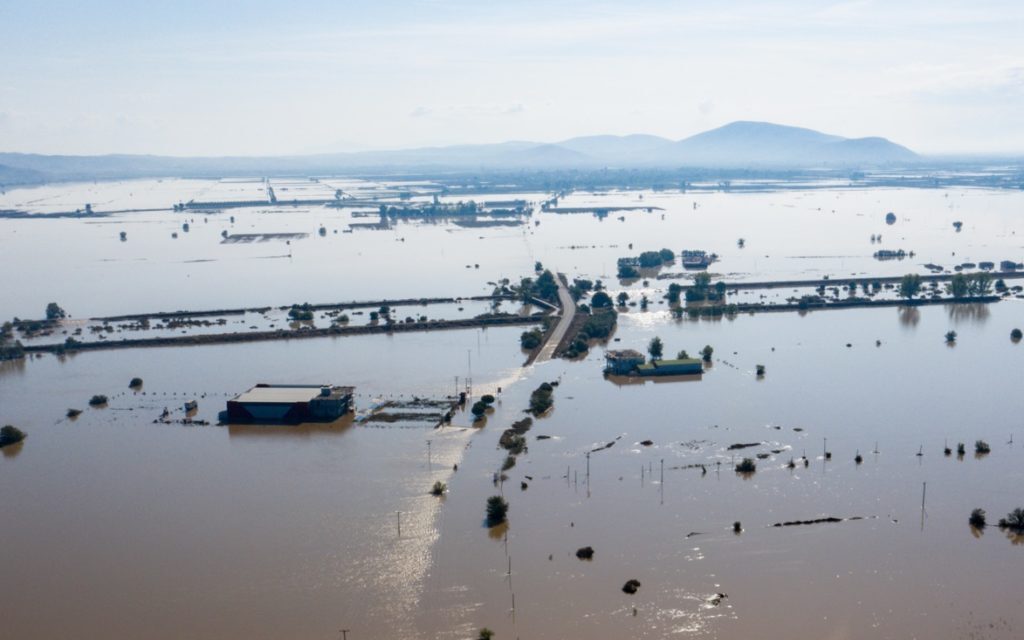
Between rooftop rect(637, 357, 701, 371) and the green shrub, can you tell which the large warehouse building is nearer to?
rooftop rect(637, 357, 701, 371)

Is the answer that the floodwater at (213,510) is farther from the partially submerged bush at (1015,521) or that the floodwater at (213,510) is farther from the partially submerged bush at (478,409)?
the partially submerged bush at (1015,521)

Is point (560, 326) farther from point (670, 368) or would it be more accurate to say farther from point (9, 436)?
point (9, 436)

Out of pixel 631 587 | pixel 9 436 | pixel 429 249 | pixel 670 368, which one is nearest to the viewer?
pixel 631 587

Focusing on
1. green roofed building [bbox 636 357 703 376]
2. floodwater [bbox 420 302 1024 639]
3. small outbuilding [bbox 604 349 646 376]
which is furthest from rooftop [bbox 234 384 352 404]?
green roofed building [bbox 636 357 703 376]

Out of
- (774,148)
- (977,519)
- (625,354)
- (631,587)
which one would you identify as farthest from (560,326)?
(774,148)

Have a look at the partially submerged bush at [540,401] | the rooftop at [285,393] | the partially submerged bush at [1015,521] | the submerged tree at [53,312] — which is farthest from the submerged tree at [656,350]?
the submerged tree at [53,312]

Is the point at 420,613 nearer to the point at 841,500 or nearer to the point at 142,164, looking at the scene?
the point at 841,500

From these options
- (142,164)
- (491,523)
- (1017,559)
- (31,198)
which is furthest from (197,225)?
(142,164)
